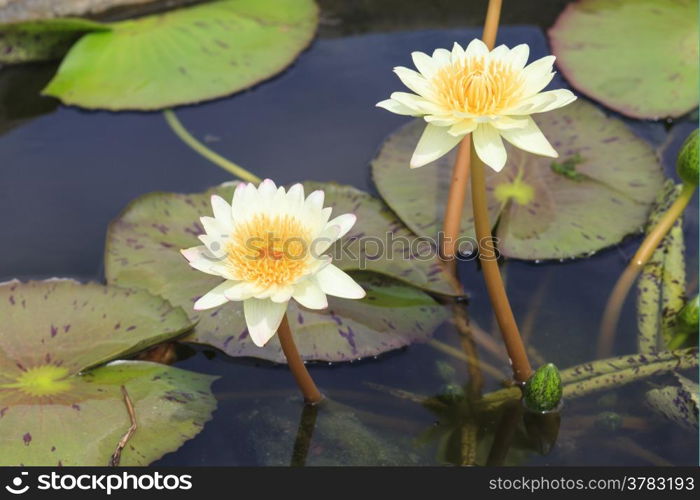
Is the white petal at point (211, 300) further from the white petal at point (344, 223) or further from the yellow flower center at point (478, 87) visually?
the yellow flower center at point (478, 87)

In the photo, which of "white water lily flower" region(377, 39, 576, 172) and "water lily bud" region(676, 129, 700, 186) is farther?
"water lily bud" region(676, 129, 700, 186)

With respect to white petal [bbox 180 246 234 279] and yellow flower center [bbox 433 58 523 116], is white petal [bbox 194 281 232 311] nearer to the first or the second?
white petal [bbox 180 246 234 279]

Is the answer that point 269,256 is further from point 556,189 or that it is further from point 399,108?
point 556,189

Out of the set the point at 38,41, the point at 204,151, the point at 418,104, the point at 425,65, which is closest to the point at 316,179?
the point at 204,151

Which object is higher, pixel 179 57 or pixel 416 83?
pixel 416 83

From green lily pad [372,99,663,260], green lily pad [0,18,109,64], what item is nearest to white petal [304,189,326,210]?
green lily pad [372,99,663,260]

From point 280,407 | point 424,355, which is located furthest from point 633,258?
point 280,407
